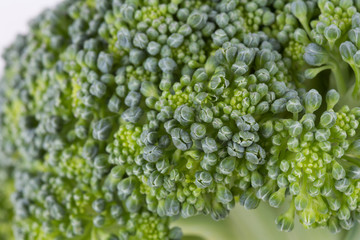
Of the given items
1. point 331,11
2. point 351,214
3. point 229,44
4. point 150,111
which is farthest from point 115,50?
point 351,214

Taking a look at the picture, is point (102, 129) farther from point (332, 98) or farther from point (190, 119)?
point (332, 98)

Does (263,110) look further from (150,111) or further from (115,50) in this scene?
(115,50)

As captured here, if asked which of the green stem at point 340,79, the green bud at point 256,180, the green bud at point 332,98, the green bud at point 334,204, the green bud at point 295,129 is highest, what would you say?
the green bud at point 295,129

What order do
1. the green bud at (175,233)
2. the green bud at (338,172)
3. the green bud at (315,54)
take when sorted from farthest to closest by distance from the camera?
1. the green bud at (175,233)
2. the green bud at (315,54)
3. the green bud at (338,172)

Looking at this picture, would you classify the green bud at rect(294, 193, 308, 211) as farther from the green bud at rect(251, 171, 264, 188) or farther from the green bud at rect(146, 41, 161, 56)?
the green bud at rect(146, 41, 161, 56)

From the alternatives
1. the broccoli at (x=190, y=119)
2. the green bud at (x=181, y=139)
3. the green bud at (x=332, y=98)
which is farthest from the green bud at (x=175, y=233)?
the green bud at (x=332, y=98)

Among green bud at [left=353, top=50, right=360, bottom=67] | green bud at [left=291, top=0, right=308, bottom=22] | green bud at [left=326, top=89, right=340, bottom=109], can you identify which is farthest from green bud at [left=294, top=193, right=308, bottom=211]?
green bud at [left=291, top=0, right=308, bottom=22]

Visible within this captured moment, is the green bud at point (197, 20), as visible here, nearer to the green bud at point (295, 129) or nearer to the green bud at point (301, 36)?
the green bud at point (301, 36)

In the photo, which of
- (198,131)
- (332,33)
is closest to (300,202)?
(198,131)
